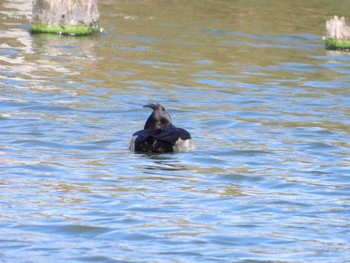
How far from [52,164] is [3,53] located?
1142 cm

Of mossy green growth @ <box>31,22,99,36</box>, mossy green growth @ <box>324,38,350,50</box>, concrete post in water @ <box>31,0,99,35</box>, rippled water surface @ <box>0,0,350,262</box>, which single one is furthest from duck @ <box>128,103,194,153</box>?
mossy green growth @ <box>31,22,99,36</box>

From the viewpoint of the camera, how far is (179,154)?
13508 mm

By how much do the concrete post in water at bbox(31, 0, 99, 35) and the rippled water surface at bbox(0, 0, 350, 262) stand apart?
34 cm

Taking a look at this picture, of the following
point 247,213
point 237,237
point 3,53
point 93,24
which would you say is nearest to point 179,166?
point 247,213

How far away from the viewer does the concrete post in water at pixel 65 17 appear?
2566 cm

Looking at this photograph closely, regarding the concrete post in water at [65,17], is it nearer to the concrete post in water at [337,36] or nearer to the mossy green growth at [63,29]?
the mossy green growth at [63,29]

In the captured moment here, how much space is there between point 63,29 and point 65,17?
0.38 m

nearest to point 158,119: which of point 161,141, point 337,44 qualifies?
point 161,141

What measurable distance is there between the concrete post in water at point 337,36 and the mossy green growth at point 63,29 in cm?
581

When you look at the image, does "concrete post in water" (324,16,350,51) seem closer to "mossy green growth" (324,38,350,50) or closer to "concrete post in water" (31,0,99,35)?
"mossy green growth" (324,38,350,50)

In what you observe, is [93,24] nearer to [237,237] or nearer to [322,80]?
[322,80]

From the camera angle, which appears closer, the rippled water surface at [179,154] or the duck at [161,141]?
the rippled water surface at [179,154]

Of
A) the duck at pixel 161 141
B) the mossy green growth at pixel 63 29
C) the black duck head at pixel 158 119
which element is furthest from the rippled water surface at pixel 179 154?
the black duck head at pixel 158 119

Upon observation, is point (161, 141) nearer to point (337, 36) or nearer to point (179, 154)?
point (179, 154)
